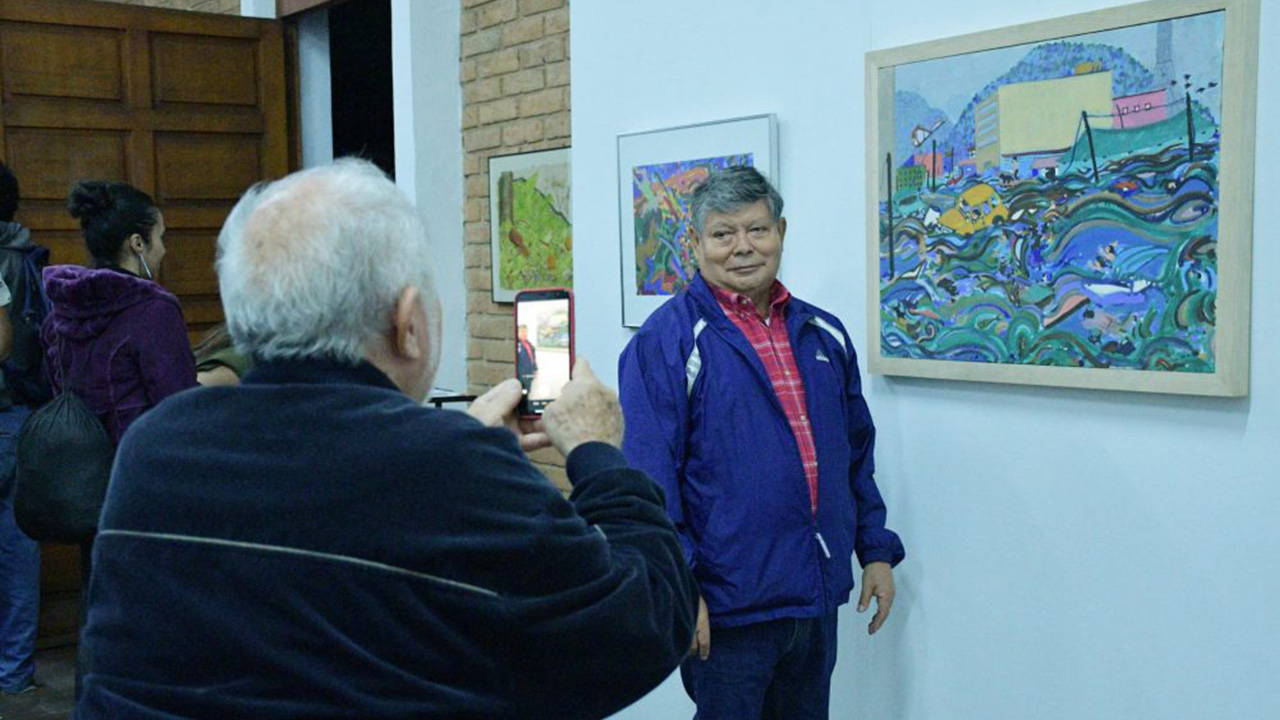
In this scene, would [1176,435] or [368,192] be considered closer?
[368,192]

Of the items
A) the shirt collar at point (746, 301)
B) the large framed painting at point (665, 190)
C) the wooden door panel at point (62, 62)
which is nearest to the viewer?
the shirt collar at point (746, 301)

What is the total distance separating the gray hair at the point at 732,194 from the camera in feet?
8.61

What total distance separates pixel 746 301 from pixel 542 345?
496 millimetres

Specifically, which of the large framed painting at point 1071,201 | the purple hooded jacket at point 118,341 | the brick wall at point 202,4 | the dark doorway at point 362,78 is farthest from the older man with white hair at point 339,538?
the brick wall at point 202,4

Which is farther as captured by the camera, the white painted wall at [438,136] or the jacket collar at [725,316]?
the white painted wall at [438,136]

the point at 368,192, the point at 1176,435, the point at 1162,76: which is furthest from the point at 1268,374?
the point at 368,192

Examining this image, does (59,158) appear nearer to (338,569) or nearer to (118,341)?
(118,341)

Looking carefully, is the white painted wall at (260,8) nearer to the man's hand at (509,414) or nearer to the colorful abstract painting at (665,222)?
the colorful abstract painting at (665,222)

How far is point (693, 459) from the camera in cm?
257

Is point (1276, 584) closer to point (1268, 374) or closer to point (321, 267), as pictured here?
point (1268, 374)

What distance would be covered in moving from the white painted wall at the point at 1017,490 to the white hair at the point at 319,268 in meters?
1.57

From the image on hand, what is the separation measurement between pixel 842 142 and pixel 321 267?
189 cm

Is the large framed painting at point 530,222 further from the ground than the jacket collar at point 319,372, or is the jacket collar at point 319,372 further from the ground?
the large framed painting at point 530,222

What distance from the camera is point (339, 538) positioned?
1.22m
